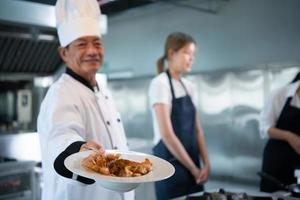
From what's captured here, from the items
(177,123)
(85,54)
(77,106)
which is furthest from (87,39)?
(177,123)

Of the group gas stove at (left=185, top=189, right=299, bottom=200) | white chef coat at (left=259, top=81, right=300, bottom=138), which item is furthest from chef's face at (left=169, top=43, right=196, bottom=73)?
gas stove at (left=185, top=189, right=299, bottom=200)

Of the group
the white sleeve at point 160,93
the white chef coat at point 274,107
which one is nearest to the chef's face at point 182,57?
the white sleeve at point 160,93

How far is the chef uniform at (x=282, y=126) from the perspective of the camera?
5.60 ft

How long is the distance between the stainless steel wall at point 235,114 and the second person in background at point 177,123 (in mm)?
1433

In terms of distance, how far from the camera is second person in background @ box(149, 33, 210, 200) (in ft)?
5.79

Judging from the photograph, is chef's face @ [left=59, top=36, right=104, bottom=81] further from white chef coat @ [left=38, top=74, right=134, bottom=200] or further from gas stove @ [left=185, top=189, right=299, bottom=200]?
gas stove @ [left=185, top=189, right=299, bottom=200]

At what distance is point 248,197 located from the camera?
3.76 feet

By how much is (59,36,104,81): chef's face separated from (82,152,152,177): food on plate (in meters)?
0.39

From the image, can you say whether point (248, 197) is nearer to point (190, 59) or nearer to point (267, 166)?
point (267, 166)

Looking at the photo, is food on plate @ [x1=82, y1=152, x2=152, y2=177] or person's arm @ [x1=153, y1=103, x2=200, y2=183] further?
person's arm @ [x1=153, y1=103, x2=200, y2=183]

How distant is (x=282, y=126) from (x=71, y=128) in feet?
3.78

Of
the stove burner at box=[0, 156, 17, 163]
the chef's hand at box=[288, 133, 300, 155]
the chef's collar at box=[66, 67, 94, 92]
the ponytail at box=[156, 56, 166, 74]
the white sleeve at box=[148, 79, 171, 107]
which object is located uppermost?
the ponytail at box=[156, 56, 166, 74]

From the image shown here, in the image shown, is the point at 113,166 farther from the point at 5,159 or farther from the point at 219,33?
the point at 219,33

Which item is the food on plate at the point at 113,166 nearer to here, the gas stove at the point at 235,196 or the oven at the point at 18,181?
the gas stove at the point at 235,196
